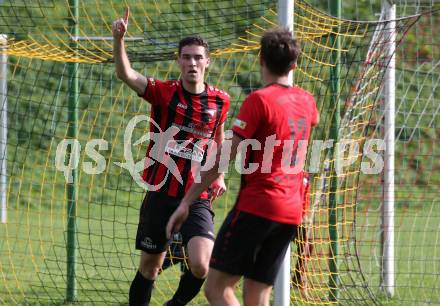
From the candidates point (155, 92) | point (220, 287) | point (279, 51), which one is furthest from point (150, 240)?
point (279, 51)

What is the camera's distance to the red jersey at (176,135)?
571cm

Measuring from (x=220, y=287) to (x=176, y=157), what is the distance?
4.65ft

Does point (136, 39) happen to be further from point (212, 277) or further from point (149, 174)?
point (212, 277)

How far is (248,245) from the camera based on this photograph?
4.45m

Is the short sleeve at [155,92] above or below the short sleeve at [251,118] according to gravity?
above

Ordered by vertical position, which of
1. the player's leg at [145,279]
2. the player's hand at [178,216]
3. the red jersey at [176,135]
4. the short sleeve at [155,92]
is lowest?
the player's leg at [145,279]

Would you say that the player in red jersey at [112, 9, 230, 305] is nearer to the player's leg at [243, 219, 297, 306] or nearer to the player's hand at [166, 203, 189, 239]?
the player's hand at [166, 203, 189, 239]

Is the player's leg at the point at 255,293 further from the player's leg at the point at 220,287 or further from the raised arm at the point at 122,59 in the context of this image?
the raised arm at the point at 122,59

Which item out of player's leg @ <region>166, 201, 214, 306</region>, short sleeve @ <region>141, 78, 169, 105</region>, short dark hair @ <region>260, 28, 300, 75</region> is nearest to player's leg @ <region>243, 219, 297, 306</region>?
short dark hair @ <region>260, 28, 300, 75</region>

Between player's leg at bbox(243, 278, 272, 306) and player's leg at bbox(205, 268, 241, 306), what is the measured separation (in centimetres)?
9

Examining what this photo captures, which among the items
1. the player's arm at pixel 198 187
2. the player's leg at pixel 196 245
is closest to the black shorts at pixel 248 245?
the player's arm at pixel 198 187

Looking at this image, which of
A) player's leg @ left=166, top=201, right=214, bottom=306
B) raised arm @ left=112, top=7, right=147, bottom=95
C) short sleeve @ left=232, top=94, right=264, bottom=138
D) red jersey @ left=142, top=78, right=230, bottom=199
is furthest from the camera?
red jersey @ left=142, top=78, right=230, bottom=199

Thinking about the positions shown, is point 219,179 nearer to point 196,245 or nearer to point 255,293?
point 196,245

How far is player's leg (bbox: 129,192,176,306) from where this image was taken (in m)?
5.71
